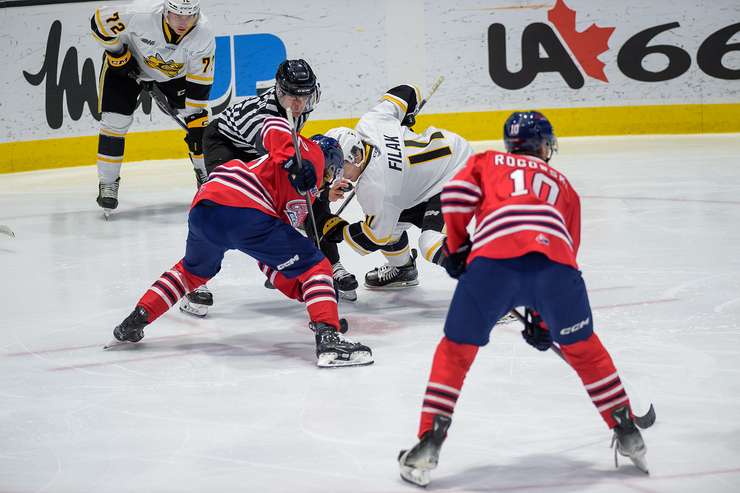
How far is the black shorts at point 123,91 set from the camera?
6.52 metres

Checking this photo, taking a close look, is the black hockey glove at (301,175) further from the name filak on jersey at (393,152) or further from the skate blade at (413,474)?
the skate blade at (413,474)

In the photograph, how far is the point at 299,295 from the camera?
3.74 metres

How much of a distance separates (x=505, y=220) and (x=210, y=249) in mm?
1526

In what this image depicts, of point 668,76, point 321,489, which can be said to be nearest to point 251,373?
point 321,489

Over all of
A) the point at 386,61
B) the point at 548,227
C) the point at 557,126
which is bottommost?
the point at 557,126

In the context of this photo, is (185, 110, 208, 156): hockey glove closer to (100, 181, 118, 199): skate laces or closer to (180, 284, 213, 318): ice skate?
(100, 181, 118, 199): skate laces

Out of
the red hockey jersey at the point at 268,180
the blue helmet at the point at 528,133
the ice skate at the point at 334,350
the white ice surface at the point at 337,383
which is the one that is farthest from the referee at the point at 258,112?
the blue helmet at the point at 528,133

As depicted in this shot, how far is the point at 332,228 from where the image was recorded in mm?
4562

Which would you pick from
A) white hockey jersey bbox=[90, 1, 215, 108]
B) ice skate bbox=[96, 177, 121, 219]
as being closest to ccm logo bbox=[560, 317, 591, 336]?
white hockey jersey bbox=[90, 1, 215, 108]

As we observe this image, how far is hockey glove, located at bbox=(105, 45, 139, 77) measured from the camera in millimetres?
6375

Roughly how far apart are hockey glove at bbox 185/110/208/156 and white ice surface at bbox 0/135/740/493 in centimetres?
77

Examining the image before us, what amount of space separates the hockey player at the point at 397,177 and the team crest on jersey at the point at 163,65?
2.22 metres

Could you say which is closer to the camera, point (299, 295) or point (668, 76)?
point (299, 295)

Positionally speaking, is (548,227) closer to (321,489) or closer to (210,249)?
(321,489)
